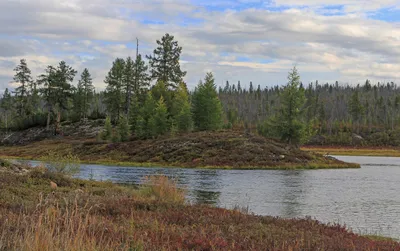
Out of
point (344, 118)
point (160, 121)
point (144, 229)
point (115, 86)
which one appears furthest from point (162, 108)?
point (344, 118)

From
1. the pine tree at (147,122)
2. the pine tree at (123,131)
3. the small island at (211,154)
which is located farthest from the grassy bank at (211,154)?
the pine tree at (123,131)

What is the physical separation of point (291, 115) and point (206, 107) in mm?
12662

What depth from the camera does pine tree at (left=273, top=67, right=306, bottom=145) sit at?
57312mm

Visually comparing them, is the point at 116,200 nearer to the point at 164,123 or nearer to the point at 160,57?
the point at 164,123

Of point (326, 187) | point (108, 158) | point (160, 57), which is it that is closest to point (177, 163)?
point (108, 158)

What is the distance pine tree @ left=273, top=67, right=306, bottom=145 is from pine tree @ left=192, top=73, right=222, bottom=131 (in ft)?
31.4

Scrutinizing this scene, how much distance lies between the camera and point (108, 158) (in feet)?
175

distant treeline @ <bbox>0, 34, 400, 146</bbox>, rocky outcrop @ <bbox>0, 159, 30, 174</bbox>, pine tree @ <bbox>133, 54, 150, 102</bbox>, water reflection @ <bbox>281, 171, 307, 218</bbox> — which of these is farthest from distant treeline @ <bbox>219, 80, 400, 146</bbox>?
rocky outcrop @ <bbox>0, 159, 30, 174</bbox>

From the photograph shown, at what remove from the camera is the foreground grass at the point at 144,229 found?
6552 millimetres

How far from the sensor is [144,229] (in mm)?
9227

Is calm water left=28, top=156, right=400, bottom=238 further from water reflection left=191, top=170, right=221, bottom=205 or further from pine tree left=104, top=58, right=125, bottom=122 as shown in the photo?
pine tree left=104, top=58, right=125, bottom=122

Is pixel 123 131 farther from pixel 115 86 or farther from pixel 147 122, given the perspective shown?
pixel 115 86

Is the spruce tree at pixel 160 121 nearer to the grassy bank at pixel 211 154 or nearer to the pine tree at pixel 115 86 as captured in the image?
the grassy bank at pixel 211 154

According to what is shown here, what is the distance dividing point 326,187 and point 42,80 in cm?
6799
